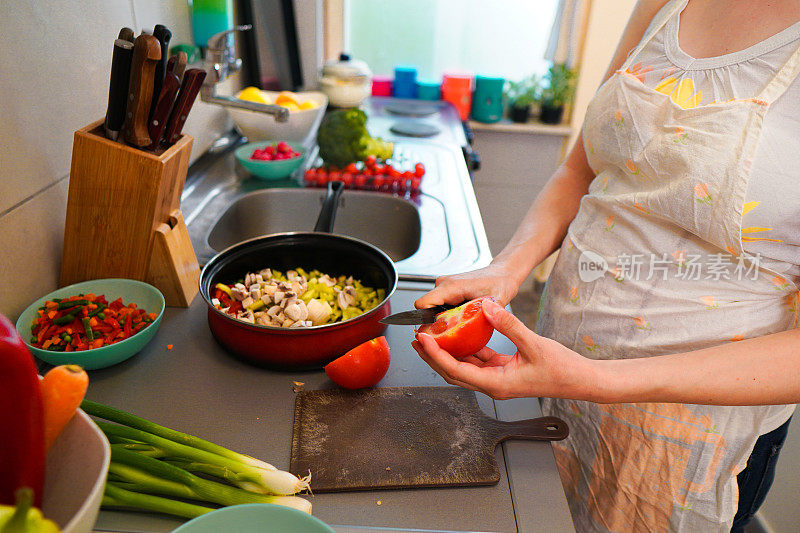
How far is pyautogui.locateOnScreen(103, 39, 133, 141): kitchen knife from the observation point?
2.95ft

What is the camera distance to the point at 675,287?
94 centimetres

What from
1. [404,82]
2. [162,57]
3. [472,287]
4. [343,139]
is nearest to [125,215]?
[162,57]

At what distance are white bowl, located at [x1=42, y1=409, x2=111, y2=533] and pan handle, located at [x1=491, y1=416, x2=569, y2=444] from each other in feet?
1.70

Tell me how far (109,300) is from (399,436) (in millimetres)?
606

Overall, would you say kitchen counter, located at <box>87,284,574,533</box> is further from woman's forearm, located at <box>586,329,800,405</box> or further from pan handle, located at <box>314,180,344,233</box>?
pan handle, located at <box>314,180,344,233</box>

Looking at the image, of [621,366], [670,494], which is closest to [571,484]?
[670,494]

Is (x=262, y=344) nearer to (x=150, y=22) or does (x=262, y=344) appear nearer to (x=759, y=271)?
(x=759, y=271)

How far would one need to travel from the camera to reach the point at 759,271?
2.89 feet

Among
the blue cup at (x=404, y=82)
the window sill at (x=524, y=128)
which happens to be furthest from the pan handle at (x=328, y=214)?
the window sill at (x=524, y=128)

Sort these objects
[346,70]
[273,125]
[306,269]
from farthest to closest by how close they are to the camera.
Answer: [346,70] → [273,125] → [306,269]

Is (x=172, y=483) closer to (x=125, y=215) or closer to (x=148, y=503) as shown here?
(x=148, y=503)

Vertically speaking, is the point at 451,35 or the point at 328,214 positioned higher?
the point at 451,35

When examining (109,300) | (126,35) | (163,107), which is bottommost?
(109,300)

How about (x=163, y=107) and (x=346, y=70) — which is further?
(x=346, y=70)
